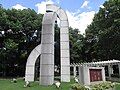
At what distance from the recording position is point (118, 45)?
36000 mm

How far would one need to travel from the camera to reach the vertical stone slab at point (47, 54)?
22.5 meters

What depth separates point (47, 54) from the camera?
22.9 m

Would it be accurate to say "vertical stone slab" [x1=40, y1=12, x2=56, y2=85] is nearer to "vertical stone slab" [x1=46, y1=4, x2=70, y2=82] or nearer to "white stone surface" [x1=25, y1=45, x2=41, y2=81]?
"vertical stone slab" [x1=46, y1=4, x2=70, y2=82]

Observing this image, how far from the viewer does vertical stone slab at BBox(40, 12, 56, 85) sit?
22453 millimetres

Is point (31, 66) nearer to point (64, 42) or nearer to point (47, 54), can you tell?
point (64, 42)

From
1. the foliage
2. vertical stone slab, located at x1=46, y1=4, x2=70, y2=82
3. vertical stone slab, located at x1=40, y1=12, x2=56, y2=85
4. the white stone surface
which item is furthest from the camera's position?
the foliage

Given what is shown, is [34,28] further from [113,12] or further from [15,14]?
[113,12]

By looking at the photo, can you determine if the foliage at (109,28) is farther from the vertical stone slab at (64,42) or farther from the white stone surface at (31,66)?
the white stone surface at (31,66)

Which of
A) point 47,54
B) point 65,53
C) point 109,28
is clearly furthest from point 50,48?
point 109,28

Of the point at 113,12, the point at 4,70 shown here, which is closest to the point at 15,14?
the point at 4,70

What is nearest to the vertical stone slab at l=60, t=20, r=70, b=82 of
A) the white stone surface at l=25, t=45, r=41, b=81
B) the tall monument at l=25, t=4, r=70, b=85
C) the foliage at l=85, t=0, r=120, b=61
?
the tall monument at l=25, t=4, r=70, b=85

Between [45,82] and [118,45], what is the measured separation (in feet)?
58.0

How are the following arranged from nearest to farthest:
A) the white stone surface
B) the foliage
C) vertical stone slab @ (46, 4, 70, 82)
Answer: vertical stone slab @ (46, 4, 70, 82) < the white stone surface < the foliage

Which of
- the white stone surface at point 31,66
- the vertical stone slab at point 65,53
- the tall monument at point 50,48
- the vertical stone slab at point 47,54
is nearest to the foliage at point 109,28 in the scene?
the vertical stone slab at point 65,53
